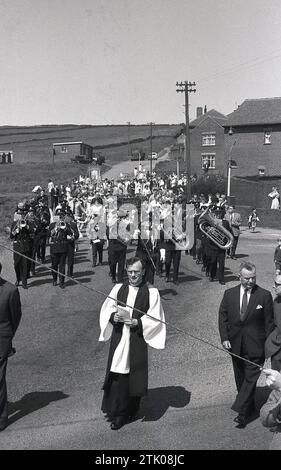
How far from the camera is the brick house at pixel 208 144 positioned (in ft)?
247

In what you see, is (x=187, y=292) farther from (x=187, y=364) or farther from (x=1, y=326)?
(x=1, y=326)

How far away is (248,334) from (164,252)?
30.5ft

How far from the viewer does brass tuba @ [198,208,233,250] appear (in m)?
16.9

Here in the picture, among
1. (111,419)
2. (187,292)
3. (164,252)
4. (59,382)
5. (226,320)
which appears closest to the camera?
(111,419)

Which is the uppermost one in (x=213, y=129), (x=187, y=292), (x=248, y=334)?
(x=213, y=129)

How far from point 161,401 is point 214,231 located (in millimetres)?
9898

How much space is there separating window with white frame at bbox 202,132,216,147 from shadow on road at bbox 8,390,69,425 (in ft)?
229

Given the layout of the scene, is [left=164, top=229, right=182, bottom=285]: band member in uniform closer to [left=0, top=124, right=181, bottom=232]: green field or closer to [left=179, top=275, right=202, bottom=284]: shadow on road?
[left=179, top=275, right=202, bottom=284]: shadow on road

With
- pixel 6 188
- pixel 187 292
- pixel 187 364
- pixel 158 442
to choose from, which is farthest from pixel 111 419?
pixel 6 188

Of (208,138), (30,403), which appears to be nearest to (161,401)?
(30,403)

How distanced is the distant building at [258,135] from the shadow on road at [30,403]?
53465mm

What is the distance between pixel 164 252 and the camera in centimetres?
1675

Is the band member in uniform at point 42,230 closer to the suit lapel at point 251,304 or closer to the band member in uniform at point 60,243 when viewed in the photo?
the band member in uniform at point 60,243

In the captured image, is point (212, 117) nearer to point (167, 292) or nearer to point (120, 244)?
point (120, 244)
